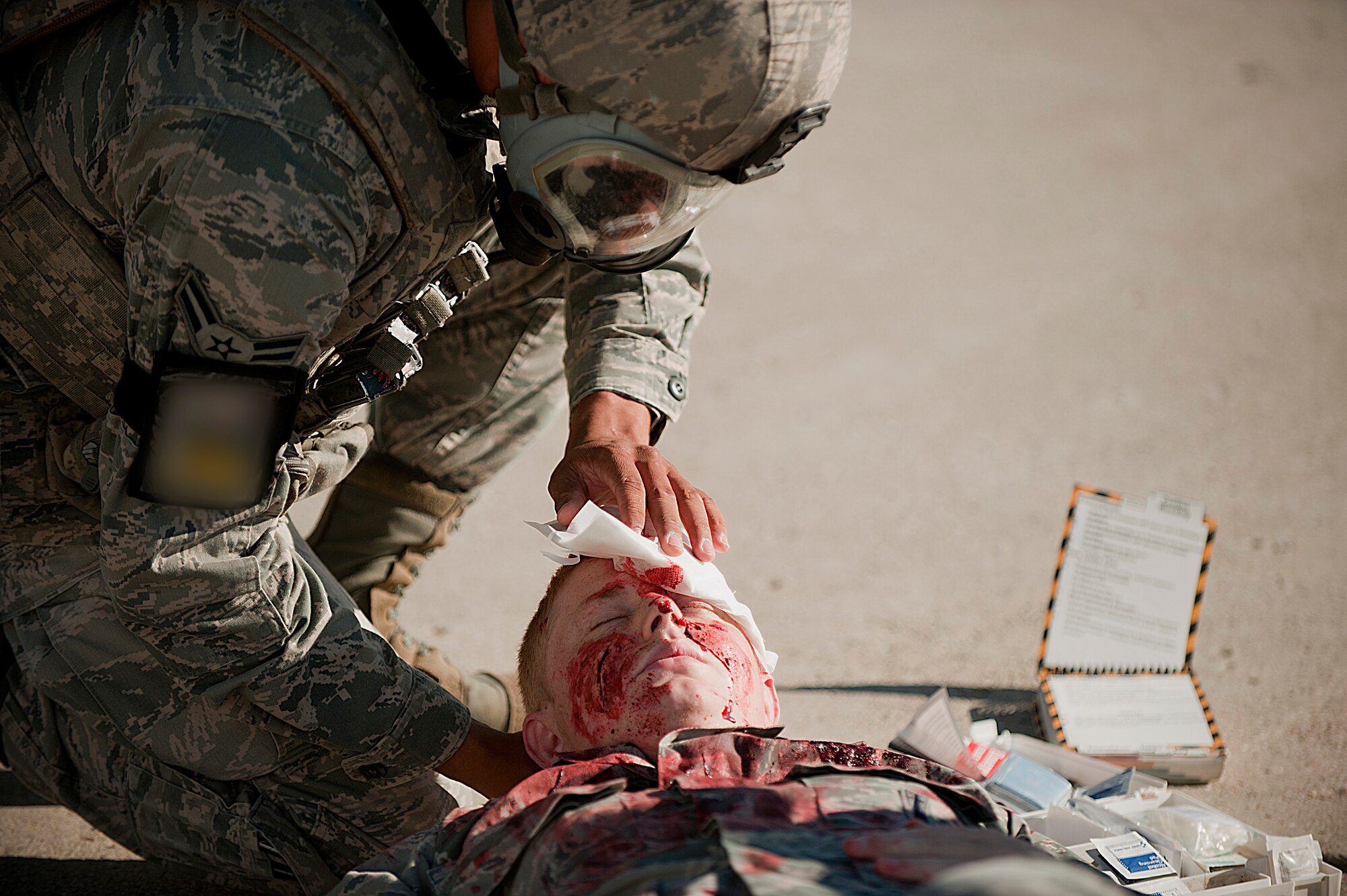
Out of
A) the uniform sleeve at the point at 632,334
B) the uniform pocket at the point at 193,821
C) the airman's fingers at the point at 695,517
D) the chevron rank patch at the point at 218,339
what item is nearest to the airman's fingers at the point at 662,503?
the airman's fingers at the point at 695,517

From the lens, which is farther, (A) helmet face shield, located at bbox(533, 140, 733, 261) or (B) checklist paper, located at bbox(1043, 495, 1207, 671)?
(B) checklist paper, located at bbox(1043, 495, 1207, 671)

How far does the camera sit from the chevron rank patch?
168cm

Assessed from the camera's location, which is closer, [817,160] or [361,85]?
[361,85]

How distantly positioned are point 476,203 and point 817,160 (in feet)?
13.8

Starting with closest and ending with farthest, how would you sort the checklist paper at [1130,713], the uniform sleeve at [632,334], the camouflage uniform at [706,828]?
the camouflage uniform at [706,828]
the uniform sleeve at [632,334]
the checklist paper at [1130,713]

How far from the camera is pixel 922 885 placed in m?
1.42

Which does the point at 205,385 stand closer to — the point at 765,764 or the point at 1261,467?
the point at 765,764

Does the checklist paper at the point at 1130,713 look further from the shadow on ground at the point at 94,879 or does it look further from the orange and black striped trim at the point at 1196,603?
the shadow on ground at the point at 94,879

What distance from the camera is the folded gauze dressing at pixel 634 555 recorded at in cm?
199

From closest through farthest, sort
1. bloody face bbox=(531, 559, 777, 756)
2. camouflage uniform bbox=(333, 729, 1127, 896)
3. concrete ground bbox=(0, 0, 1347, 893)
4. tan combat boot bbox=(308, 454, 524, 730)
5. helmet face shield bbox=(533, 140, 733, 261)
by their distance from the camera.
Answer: camouflage uniform bbox=(333, 729, 1127, 896) < helmet face shield bbox=(533, 140, 733, 261) < bloody face bbox=(531, 559, 777, 756) < tan combat boot bbox=(308, 454, 524, 730) < concrete ground bbox=(0, 0, 1347, 893)

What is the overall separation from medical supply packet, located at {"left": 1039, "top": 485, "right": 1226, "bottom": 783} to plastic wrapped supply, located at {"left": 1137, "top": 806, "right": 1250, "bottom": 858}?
0.36m

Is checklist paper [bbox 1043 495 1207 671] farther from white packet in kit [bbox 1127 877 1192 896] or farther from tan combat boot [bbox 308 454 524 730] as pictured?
tan combat boot [bbox 308 454 524 730]

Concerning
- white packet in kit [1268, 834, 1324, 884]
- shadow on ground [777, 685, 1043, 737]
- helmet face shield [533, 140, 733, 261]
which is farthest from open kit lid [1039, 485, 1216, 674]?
helmet face shield [533, 140, 733, 261]

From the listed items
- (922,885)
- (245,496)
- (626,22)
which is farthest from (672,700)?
(626,22)
